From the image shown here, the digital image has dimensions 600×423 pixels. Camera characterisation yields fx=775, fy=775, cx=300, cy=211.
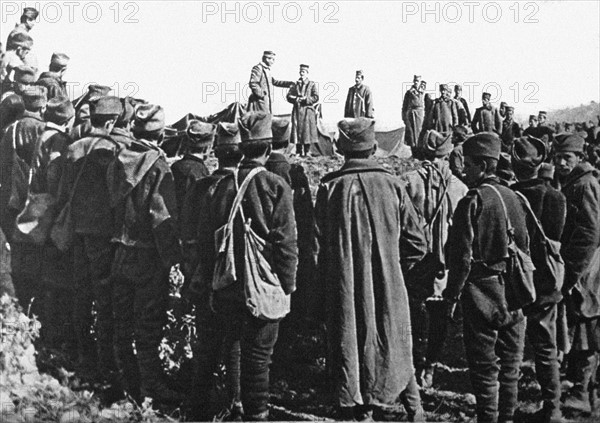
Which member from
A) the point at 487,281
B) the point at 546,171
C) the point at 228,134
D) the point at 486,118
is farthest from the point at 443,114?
the point at 228,134

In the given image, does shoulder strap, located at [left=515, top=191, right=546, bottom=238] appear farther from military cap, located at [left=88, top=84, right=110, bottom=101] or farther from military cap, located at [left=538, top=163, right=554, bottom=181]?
military cap, located at [left=88, top=84, right=110, bottom=101]

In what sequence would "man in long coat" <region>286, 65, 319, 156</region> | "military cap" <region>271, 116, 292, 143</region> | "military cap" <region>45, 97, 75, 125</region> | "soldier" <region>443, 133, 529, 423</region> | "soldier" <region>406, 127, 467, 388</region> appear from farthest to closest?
"man in long coat" <region>286, 65, 319, 156</region> < "military cap" <region>45, 97, 75, 125</region> < "soldier" <region>406, 127, 467, 388</region> < "military cap" <region>271, 116, 292, 143</region> < "soldier" <region>443, 133, 529, 423</region>

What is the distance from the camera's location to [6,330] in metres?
6.66

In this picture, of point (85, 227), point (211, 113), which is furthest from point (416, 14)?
point (85, 227)

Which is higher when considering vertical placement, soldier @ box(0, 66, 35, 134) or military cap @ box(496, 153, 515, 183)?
soldier @ box(0, 66, 35, 134)

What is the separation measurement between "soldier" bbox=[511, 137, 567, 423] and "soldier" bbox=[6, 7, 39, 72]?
4351 mm

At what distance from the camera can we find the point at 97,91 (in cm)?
685

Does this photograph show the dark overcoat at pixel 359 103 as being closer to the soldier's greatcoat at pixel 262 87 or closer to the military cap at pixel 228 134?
the soldier's greatcoat at pixel 262 87

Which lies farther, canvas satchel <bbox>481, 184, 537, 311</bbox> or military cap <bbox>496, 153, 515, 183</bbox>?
military cap <bbox>496, 153, 515, 183</bbox>

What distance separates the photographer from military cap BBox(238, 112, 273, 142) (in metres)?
6.22

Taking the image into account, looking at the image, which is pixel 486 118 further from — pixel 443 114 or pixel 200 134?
pixel 200 134

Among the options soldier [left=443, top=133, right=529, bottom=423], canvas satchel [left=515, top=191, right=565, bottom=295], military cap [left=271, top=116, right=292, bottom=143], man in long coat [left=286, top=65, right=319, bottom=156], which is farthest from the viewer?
man in long coat [left=286, top=65, right=319, bottom=156]

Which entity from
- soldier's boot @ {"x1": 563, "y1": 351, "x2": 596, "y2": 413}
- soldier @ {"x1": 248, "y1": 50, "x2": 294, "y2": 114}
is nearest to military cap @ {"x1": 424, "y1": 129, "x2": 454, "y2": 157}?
soldier @ {"x1": 248, "y1": 50, "x2": 294, "y2": 114}

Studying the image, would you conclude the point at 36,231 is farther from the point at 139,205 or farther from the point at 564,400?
the point at 564,400
